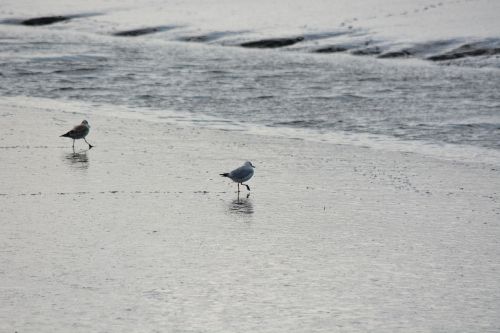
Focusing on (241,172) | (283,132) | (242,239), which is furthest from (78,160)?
(242,239)

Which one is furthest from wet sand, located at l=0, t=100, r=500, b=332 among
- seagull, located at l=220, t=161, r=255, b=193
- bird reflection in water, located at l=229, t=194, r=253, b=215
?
seagull, located at l=220, t=161, r=255, b=193

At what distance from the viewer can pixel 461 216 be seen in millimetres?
11648

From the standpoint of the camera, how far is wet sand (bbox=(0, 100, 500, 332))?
26.5 ft

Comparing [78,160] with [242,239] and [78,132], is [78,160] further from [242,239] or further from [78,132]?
[242,239]

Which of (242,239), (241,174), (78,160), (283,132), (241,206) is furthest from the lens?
(283,132)

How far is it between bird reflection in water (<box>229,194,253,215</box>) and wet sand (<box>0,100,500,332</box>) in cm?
2

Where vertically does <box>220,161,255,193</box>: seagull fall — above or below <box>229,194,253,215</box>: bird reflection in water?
above

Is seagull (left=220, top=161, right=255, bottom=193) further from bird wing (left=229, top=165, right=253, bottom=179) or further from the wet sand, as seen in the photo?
the wet sand

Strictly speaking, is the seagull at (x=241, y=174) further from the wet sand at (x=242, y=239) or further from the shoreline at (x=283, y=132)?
the shoreline at (x=283, y=132)

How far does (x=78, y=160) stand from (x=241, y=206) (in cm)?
373

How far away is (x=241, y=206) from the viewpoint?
1213cm

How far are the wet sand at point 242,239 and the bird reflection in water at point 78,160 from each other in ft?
0.11

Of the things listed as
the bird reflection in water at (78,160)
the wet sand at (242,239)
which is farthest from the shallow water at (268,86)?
the bird reflection in water at (78,160)

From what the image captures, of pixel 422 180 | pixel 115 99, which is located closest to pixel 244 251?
pixel 422 180
